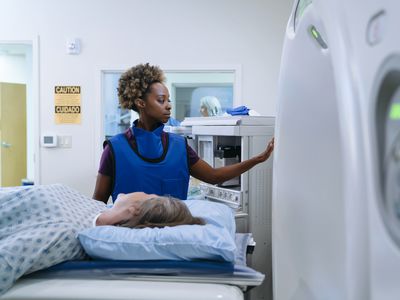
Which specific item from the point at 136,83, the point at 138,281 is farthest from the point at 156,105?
the point at 138,281

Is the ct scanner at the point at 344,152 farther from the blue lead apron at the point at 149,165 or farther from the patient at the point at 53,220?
the blue lead apron at the point at 149,165

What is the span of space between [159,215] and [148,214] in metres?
0.03

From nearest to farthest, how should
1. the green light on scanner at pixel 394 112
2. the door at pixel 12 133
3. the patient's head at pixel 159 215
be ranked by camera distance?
the green light on scanner at pixel 394 112 → the patient's head at pixel 159 215 → the door at pixel 12 133

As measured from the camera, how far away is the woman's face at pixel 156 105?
1865mm

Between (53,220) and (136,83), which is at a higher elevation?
(136,83)

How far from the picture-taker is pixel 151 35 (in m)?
3.47

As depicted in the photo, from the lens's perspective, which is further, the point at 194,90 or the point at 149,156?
the point at 194,90

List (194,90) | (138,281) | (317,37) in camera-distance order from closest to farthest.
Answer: (317,37), (138,281), (194,90)

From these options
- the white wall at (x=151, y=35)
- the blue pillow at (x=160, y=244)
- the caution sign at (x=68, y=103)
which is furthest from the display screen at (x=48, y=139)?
the blue pillow at (x=160, y=244)

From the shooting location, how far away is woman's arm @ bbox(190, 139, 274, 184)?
178 centimetres

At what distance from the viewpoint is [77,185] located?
3.54 metres

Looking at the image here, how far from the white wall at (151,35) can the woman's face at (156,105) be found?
1664mm

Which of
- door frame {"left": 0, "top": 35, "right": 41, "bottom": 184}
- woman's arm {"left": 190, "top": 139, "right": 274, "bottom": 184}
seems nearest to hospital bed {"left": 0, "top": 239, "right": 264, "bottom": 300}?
woman's arm {"left": 190, "top": 139, "right": 274, "bottom": 184}

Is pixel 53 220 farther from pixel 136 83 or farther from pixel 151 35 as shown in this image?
pixel 151 35
